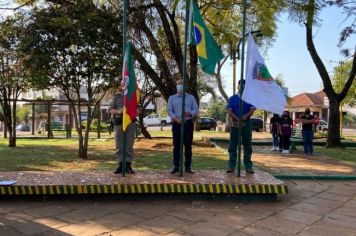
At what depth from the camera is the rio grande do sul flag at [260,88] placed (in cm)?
703

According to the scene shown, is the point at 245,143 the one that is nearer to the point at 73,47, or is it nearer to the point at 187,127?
the point at 187,127

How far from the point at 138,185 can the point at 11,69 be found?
40.0 ft

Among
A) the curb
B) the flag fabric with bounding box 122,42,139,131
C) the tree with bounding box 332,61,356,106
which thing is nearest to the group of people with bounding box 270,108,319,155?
the curb

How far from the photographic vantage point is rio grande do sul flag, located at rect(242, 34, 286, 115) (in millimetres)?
7031

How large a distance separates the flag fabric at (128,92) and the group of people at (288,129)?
802cm

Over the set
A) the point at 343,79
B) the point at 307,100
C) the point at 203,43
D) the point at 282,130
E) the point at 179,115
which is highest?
the point at 343,79

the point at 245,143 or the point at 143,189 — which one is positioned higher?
the point at 245,143

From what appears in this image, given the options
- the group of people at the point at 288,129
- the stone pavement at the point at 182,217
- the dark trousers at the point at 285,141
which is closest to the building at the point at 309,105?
the group of people at the point at 288,129

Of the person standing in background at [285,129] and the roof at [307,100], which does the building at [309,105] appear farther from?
the person standing in background at [285,129]

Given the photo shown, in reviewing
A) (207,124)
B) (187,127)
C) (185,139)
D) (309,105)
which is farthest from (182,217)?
(309,105)

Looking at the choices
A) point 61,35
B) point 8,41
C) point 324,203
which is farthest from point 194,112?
point 8,41

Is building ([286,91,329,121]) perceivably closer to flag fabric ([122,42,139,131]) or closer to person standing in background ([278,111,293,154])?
person standing in background ([278,111,293,154])

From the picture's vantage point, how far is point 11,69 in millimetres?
16859

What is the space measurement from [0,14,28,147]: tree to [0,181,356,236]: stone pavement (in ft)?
25.2
